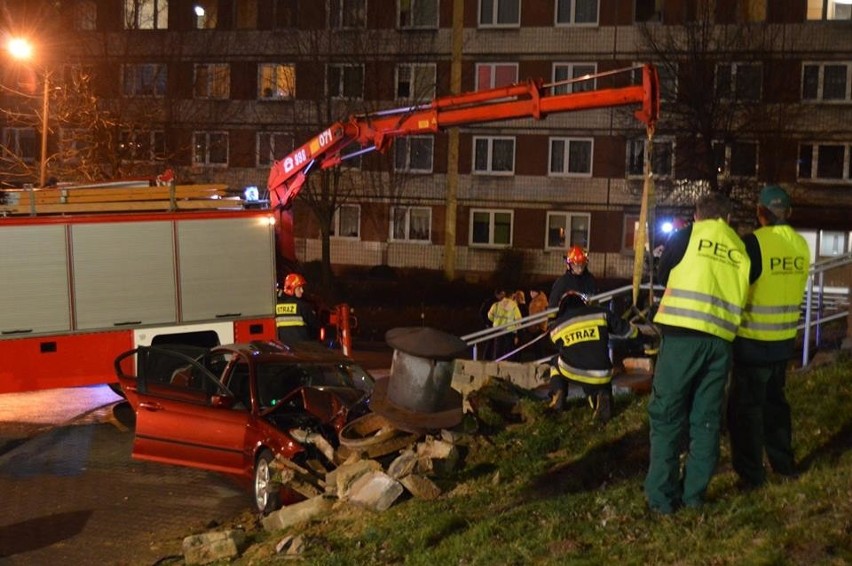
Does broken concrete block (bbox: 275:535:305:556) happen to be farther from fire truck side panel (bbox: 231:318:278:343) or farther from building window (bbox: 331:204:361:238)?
building window (bbox: 331:204:361:238)

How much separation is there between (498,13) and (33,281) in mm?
26843

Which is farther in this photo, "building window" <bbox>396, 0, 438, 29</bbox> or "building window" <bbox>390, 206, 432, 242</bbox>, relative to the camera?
"building window" <bbox>390, 206, 432, 242</bbox>

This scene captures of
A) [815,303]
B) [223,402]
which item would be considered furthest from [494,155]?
[223,402]

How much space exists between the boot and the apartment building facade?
74.5ft

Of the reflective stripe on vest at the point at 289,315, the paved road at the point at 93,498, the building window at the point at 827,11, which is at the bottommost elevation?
the paved road at the point at 93,498

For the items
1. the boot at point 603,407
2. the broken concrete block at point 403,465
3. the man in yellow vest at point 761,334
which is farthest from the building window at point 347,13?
the man in yellow vest at point 761,334

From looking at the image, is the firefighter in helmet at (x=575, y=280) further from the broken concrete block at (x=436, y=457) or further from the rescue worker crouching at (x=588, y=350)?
the broken concrete block at (x=436, y=457)

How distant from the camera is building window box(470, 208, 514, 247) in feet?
123

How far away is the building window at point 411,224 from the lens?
38281mm

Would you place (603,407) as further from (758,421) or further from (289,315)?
(289,315)

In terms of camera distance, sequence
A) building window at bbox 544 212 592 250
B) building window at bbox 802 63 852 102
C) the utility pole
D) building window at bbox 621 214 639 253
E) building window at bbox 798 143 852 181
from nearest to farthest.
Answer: building window at bbox 802 63 852 102, building window at bbox 798 143 852 181, building window at bbox 621 214 639 253, building window at bbox 544 212 592 250, the utility pole

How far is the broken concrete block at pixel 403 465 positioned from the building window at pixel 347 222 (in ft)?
101

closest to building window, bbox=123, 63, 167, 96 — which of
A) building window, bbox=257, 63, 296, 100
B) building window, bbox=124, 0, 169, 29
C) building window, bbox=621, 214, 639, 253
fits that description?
building window, bbox=124, 0, 169, 29

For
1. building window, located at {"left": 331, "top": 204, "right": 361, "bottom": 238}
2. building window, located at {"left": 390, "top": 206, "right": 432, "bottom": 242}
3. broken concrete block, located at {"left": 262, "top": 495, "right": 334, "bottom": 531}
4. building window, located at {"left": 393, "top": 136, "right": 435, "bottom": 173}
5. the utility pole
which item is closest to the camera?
broken concrete block, located at {"left": 262, "top": 495, "right": 334, "bottom": 531}
